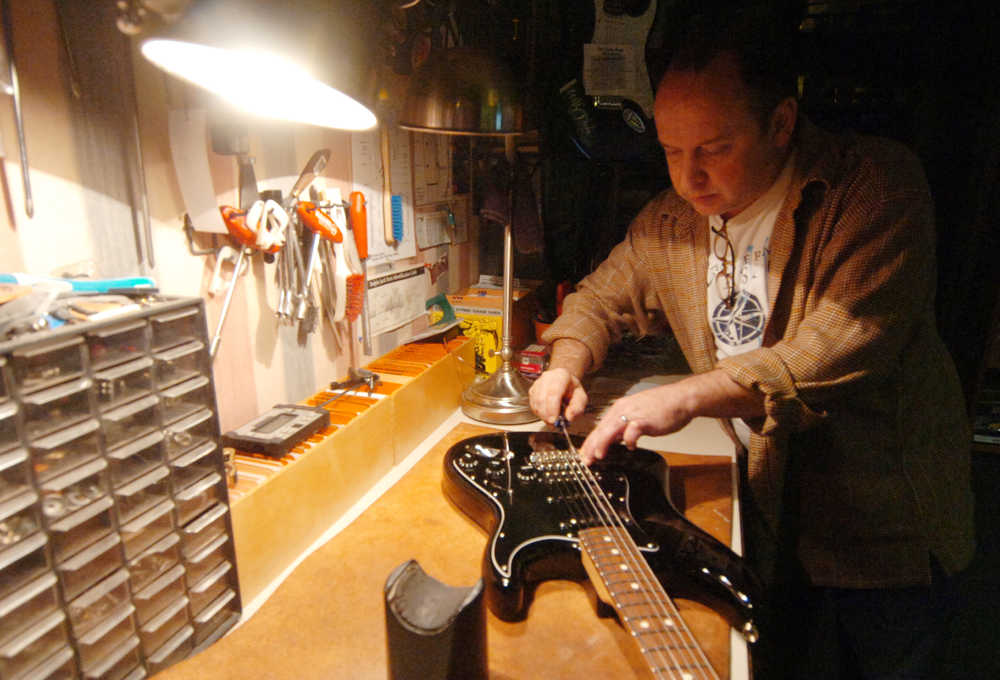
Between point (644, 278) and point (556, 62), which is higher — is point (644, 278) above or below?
below

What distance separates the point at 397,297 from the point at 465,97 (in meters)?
0.57

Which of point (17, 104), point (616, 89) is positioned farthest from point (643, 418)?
point (616, 89)

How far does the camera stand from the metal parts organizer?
0.55m

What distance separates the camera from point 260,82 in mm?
740

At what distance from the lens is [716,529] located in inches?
38.1

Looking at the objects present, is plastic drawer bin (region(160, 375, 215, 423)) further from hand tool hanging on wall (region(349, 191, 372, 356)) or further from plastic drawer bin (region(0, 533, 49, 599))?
hand tool hanging on wall (region(349, 191, 372, 356))

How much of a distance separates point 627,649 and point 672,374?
110cm

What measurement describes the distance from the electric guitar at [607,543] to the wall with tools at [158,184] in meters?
0.39

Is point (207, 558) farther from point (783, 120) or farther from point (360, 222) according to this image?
point (783, 120)

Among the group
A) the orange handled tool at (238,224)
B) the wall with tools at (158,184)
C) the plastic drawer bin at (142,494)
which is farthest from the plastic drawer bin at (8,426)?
the orange handled tool at (238,224)

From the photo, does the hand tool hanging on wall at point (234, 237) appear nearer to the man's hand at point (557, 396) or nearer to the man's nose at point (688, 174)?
the man's hand at point (557, 396)

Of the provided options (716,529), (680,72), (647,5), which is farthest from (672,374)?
(647,5)

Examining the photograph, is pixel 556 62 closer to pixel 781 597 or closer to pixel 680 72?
pixel 680 72

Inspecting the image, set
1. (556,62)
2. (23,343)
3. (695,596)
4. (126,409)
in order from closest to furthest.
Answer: (23,343), (126,409), (695,596), (556,62)
